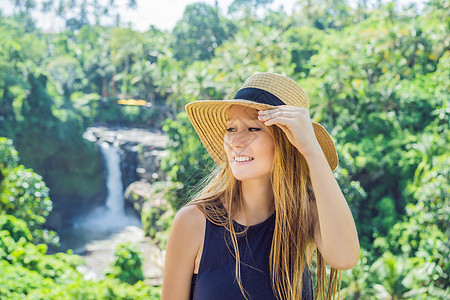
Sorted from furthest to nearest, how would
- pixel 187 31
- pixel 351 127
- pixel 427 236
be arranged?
pixel 187 31
pixel 351 127
pixel 427 236

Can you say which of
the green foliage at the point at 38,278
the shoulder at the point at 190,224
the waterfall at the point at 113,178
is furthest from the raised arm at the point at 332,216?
the waterfall at the point at 113,178

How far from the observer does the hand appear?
1.18m

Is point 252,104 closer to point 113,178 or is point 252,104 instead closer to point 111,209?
point 111,209

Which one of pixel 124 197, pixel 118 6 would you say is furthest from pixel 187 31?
pixel 124 197

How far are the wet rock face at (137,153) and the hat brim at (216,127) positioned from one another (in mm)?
17988

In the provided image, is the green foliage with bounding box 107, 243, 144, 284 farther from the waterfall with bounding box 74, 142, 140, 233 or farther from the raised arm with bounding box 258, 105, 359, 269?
the raised arm with bounding box 258, 105, 359, 269

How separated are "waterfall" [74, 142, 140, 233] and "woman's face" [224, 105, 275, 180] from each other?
1985 centimetres

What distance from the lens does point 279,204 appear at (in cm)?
133

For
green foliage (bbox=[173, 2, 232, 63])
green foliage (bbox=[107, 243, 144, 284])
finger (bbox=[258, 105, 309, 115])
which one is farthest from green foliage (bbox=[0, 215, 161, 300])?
green foliage (bbox=[173, 2, 232, 63])

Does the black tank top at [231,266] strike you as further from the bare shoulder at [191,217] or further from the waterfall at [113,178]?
the waterfall at [113,178]

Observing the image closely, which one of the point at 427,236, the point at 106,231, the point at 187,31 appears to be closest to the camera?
the point at 427,236

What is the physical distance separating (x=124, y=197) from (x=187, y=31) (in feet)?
62.1

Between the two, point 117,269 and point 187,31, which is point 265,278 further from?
point 187,31

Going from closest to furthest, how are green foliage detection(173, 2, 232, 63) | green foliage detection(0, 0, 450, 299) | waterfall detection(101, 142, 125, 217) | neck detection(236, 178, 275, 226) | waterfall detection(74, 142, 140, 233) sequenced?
neck detection(236, 178, 275, 226) → green foliage detection(0, 0, 450, 299) → waterfall detection(74, 142, 140, 233) → waterfall detection(101, 142, 125, 217) → green foliage detection(173, 2, 232, 63)
